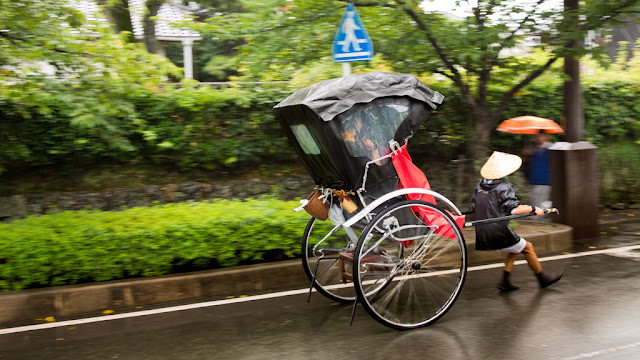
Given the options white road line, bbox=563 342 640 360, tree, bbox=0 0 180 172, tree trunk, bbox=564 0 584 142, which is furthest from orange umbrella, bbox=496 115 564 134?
tree, bbox=0 0 180 172

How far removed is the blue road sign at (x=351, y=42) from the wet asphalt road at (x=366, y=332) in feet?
9.62

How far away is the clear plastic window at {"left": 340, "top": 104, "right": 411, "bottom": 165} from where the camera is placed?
4.84 meters

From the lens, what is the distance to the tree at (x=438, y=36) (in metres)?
7.44

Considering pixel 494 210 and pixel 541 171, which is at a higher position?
pixel 494 210

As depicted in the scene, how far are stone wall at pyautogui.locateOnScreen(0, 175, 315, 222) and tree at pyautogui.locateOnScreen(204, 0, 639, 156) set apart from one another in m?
1.94

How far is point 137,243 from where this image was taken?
588cm

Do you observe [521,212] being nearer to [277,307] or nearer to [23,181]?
[277,307]

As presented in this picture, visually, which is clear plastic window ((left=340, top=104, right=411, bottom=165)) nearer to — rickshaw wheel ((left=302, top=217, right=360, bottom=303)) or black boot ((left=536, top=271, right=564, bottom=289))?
rickshaw wheel ((left=302, top=217, right=360, bottom=303))

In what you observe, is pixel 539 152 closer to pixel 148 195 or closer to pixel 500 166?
pixel 500 166

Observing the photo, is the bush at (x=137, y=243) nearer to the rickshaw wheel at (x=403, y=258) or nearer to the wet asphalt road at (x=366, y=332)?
the wet asphalt road at (x=366, y=332)

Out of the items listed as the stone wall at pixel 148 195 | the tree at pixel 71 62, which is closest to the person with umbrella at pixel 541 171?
the stone wall at pixel 148 195

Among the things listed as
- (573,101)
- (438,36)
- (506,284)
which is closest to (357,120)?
(506,284)

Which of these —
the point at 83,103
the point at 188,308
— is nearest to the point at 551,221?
the point at 188,308

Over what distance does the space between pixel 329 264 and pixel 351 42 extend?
107 inches
